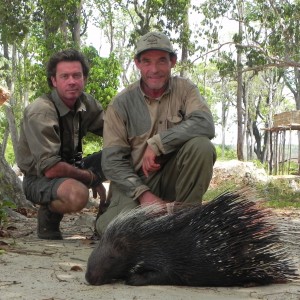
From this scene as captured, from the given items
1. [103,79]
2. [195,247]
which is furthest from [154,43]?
[103,79]

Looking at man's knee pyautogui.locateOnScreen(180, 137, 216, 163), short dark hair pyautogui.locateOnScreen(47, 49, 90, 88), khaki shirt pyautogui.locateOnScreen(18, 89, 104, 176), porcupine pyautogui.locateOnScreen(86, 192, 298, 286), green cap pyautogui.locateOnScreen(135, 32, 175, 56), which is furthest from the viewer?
short dark hair pyautogui.locateOnScreen(47, 49, 90, 88)

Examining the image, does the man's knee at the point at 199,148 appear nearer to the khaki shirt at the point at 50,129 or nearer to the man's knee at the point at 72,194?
the man's knee at the point at 72,194

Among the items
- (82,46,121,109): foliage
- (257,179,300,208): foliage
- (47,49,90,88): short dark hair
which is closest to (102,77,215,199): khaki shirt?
(47,49,90,88): short dark hair

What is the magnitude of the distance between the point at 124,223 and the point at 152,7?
18065mm

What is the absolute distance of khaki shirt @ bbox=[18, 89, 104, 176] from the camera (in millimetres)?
4164

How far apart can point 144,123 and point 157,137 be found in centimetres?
26

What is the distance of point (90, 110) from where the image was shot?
15.1ft

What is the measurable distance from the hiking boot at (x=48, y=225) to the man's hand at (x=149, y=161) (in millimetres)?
1029

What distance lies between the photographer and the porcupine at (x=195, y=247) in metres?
2.91

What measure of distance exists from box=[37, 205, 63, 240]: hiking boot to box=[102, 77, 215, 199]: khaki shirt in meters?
0.81

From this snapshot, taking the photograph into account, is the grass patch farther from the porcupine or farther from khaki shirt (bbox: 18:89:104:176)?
the porcupine

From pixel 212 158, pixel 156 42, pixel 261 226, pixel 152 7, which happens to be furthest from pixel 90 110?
pixel 152 7

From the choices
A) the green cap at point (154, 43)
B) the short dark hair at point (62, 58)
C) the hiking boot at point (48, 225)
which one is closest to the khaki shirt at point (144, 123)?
the green cap at point (154, 43)

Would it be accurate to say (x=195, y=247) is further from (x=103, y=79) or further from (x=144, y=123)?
(x=103, y=79)
